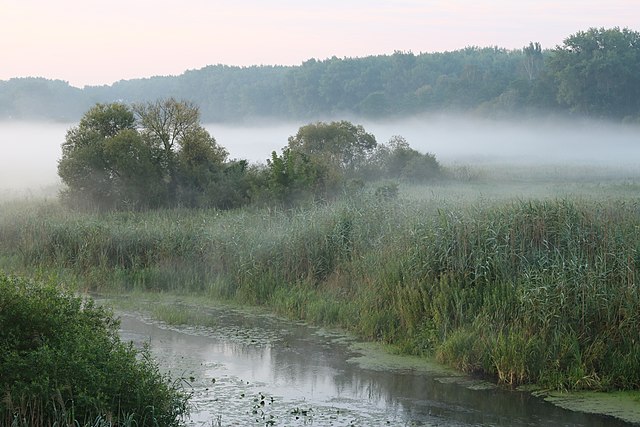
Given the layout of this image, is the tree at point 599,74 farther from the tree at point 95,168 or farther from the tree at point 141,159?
the tree at point 95,168

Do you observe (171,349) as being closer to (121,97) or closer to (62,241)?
(62,241)

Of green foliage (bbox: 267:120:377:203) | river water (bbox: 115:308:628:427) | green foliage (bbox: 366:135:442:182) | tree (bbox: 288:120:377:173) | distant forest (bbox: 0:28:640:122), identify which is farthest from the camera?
distant forest (bbox: 0:28:640:122)

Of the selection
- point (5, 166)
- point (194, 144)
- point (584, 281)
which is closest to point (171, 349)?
point (584, 281)

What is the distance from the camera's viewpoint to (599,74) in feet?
192

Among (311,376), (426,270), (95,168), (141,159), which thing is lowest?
(311,376)

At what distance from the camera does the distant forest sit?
59.9 metres

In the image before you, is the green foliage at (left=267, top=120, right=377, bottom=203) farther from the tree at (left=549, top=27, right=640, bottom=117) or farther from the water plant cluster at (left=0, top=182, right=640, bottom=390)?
the tree at (left=549, top=27, right=640, bottom=117)

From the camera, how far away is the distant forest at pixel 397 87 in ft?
197

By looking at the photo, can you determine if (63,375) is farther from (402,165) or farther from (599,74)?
(599,74)

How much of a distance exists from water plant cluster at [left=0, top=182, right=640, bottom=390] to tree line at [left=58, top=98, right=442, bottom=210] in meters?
3.54

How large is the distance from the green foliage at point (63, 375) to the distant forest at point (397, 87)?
5295 centimetres

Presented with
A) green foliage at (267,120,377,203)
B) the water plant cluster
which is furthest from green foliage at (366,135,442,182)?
the water plant cluster

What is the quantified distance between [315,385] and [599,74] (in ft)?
169

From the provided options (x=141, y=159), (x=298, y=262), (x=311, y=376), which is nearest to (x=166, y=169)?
(x=141, y=159)
